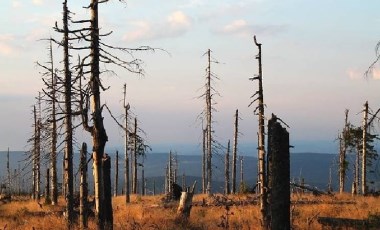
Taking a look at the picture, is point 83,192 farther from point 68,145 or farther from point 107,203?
point 107,203

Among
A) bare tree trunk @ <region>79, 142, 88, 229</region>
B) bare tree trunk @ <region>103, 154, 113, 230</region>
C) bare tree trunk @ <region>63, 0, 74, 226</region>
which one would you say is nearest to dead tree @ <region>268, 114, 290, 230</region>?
bare tree trunk @ <region>103, 154, 113, 230</region>

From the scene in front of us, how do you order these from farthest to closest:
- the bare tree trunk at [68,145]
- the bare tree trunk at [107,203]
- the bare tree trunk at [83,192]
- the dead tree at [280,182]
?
the bare tree trunk at [68,145] < the bare tree trunk at [83,192] < the bare tree trunk at [107,203] < the dead tree at [280,182]

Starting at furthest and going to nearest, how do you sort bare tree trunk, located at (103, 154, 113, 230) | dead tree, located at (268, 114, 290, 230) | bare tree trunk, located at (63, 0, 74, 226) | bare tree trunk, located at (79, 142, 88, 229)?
bare tree trunk, located at (63, 0, 74, 226) < bare tree trunk, located at (79, 142, 88, 229) < bare tree trunk, located at (103, 154, 113, 230) < dead tree, located at (268, 114, 290, 230)

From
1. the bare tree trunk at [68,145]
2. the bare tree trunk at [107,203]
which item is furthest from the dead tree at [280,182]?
the bare tree trunk at [68,145]

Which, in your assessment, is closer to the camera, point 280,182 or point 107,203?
point 280,182

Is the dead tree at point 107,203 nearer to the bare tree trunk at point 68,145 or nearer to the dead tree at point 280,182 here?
the bare tree trunk at point 68,145

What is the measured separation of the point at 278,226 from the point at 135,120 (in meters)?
33.4

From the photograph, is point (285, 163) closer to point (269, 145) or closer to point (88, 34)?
point (269, 145)

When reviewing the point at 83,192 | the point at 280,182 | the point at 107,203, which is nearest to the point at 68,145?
the point at 83,192

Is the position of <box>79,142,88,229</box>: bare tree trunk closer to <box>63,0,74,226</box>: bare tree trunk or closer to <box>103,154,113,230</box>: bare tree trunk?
<box>103,154,113,230</box>: bare tree trunk

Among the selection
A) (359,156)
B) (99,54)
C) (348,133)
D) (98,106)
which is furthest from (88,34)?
(359,156)

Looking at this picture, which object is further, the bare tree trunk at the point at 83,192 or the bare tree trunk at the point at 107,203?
the bare tree trunk at the point at 83,192

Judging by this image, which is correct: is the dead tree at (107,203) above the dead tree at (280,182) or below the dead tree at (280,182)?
below

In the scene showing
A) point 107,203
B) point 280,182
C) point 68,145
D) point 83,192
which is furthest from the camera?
point 68,145
